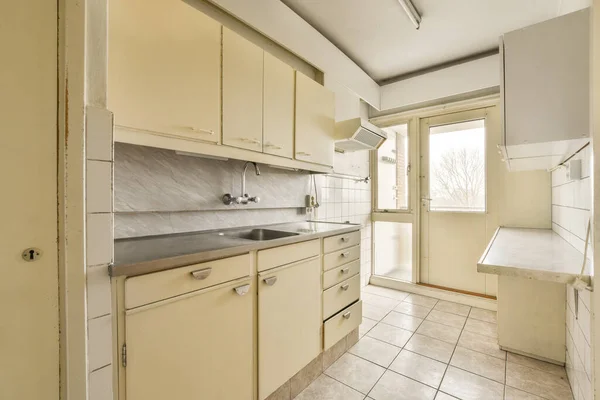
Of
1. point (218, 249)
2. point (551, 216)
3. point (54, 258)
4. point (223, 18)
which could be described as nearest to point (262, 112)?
point (223, 18)

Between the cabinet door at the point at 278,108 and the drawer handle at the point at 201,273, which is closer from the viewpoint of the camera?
the drawer handle at the point at 201,273

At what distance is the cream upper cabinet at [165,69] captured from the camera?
1.05 meters

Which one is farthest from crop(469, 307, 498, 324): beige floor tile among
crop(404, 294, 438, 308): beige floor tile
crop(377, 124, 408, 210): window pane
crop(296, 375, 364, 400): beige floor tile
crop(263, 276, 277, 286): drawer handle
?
crop(263, 276, 277, 286): drawer handle

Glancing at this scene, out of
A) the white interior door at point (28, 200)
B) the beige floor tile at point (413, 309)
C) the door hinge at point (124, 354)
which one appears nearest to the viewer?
the white interior door at point (28, 200)

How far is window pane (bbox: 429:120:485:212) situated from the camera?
287cm

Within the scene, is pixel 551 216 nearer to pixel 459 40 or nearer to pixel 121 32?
pixel 459 40

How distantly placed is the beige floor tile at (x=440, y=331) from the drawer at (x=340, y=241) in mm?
1046

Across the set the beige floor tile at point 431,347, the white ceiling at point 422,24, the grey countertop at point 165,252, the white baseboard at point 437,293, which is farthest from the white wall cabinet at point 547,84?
the white baseboard at point 437,293

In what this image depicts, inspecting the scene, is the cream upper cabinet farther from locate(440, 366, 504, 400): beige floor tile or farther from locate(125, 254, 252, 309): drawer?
locate(440, 366, 504, 400): beige floor tile

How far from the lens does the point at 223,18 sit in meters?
1.67

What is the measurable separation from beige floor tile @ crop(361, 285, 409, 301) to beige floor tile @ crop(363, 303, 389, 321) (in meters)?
0.40

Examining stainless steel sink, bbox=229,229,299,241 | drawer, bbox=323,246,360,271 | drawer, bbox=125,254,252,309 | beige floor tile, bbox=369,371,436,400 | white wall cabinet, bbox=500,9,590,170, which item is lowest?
beige floor tile, bbox=369,371,436,400

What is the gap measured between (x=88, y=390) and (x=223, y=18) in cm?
198

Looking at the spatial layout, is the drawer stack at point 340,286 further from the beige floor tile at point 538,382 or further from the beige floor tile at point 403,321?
the beige floor tile at point 538,382
